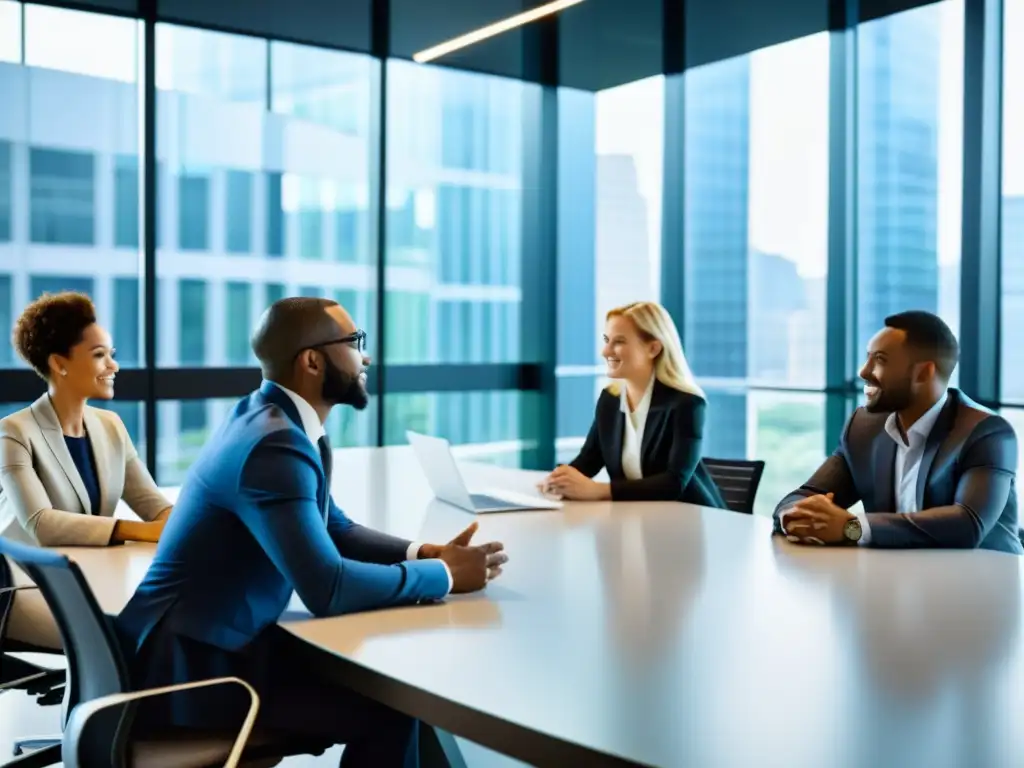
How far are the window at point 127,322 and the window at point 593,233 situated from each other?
2604 mm

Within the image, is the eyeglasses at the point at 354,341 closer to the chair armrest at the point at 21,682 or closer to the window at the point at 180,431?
the chair armrest at the point at 21,682

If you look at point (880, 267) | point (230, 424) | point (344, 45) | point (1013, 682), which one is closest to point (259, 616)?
point (230, 424)

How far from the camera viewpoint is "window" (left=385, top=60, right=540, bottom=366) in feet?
23.6

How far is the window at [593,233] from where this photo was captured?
25.2ft

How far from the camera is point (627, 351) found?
12.9 feet

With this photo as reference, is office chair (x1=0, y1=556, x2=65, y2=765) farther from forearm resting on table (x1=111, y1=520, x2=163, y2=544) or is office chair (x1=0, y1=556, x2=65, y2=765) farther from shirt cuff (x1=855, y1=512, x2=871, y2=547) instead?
shirt cuff (x1=855, y1=512, x2=871, y2=547)

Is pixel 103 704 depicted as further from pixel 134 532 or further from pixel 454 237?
pixel 454 237

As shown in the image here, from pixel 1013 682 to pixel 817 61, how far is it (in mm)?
5505

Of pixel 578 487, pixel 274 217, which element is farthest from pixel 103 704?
pixel 274 217

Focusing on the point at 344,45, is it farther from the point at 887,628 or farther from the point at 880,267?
the point at 887,628

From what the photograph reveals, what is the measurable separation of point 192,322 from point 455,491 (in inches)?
134

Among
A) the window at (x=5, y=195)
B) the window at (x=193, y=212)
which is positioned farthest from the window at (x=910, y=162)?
the window at (x=5, y=195)

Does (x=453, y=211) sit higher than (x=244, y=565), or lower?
higher

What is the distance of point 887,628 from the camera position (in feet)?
6.59
